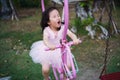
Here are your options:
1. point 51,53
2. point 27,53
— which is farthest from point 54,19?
point 27,53

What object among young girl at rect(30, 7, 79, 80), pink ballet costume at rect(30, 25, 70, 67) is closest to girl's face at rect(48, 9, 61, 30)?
young girl at rect(30, 7, 79, 80)

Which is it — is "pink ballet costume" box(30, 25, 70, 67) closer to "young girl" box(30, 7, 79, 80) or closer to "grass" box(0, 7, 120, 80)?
"young girl" box(30, 7, 79, 80)

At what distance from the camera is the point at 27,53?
527 cm

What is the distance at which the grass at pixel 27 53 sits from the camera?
4.50 m

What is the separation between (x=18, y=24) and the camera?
287 inches

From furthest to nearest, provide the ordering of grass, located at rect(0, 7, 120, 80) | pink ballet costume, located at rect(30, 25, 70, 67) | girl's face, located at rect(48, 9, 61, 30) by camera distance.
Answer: grass, located at rect(0, 7, 120, 80)
pink ballet costume, located at rect(30, 25, 70, 67)
girl's face, located at rect(48, 9, 61, 30)

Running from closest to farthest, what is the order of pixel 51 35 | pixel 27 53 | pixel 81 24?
1. pixel 51 35
2. pixel 27 53
3. pixel 81 24

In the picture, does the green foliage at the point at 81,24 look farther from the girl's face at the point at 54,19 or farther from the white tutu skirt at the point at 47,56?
the girl's face at the point at 54,19

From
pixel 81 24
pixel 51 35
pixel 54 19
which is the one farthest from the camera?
pixel 81 24

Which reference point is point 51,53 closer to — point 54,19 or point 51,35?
point 51,35

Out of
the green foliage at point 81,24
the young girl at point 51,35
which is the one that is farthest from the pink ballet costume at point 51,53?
the green foliage at point 81,24

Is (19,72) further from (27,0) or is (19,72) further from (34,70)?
(27,0)

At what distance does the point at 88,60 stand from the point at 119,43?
99 centimetres

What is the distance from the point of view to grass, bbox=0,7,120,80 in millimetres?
4504
